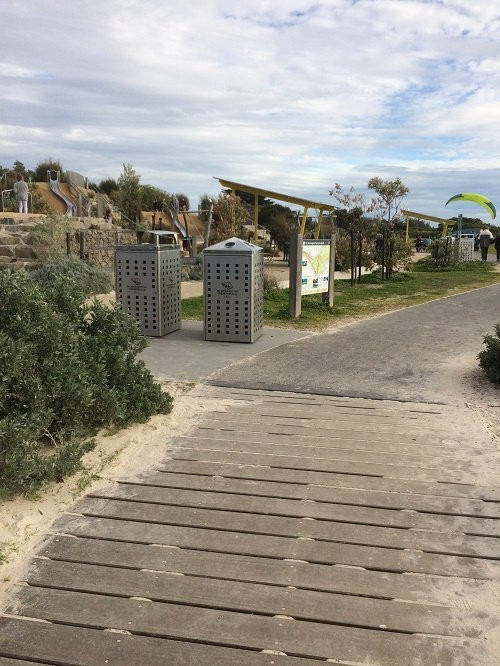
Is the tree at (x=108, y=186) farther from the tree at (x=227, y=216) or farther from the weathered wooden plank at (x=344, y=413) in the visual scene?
the weathered wooden plank at (x=344, y=413)

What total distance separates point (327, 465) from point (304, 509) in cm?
64

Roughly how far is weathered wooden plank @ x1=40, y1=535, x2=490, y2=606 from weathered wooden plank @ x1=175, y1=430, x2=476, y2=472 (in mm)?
1289

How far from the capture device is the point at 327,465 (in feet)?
13.0

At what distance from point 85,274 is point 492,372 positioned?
9.23m

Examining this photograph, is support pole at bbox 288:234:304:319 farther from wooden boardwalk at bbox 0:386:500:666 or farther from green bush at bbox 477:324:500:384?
wooden boardwalk at bbox 0:386:500:666

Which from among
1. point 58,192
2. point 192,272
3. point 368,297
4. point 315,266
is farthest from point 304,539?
point 58,192

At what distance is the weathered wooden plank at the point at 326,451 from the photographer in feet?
13.3

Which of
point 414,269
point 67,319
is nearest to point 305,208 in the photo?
point 414,269

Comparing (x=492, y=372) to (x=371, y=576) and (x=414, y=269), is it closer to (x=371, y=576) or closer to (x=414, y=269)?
(x=371, y=576)

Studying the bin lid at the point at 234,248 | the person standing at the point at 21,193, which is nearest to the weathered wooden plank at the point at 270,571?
the bin lid at the point at 234,248

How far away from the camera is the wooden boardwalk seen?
234cm

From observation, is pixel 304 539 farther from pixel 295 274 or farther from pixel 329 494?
pixel 295 274

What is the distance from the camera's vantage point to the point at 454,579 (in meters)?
2.75

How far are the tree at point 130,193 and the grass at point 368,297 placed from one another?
15015 mm
